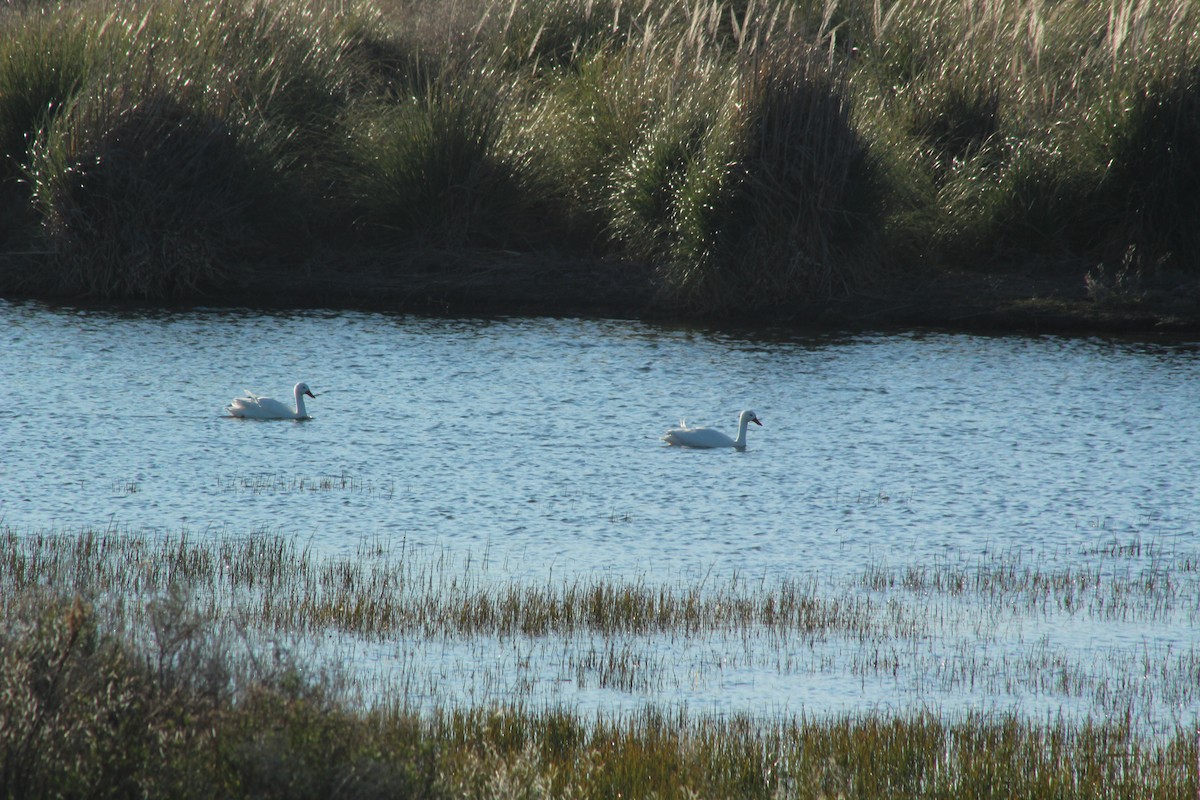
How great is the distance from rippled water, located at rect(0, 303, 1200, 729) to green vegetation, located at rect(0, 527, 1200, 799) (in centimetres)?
48

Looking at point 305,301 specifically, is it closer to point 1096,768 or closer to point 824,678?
point 824,678

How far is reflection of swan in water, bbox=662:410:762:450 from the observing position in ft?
47.5

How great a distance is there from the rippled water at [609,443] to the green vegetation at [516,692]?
475 millimetres

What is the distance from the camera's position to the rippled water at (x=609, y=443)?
11.1 m

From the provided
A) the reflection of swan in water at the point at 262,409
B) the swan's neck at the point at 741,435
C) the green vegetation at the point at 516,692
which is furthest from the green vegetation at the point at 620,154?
the green vegetation at the point at 516,692

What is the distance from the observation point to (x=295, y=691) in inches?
217

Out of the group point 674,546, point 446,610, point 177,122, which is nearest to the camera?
point 446,610

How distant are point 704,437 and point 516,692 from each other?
684cm

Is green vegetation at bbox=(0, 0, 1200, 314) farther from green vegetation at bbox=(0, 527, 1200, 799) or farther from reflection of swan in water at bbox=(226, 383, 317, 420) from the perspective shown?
green vegetation at bbox=(0, 527, 1200, 799)

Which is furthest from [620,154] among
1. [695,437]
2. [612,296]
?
[695,437]

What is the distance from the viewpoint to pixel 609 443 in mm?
14453

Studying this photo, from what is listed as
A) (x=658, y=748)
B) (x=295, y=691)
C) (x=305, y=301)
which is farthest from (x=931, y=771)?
(x=305, y=301)

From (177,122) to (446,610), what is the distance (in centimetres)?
1400

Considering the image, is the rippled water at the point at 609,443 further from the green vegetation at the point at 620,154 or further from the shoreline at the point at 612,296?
the green vegetation at the point at 620,154
